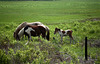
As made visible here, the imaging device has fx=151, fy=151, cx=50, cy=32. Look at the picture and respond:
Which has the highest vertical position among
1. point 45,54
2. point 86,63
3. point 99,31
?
point 45,54

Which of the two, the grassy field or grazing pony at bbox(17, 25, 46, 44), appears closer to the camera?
the grassy field

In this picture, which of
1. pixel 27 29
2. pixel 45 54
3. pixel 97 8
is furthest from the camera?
pixel 97 8

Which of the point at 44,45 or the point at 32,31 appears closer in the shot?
the point at 44,45

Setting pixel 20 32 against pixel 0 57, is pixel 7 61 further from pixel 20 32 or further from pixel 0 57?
pixel 20 32

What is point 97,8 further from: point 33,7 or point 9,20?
point 9,20

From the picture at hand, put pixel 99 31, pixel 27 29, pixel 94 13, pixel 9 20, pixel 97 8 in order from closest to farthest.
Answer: pixel 27 29
pixel 99 31
pixel 9 20
pixel 94 13
pixel 97 8

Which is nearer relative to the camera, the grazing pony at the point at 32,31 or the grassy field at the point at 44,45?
the grassy field at the point at 44,45

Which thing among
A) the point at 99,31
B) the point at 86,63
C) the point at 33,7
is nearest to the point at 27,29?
the point at 86,63

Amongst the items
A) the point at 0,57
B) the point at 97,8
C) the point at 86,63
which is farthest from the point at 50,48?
the point at 97,8

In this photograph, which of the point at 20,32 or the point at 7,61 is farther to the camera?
the point at 20,32

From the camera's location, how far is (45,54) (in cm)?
578

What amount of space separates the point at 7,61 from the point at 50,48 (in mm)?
2036

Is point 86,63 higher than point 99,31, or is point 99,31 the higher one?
point 86,63

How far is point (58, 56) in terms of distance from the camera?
19.7 feet
